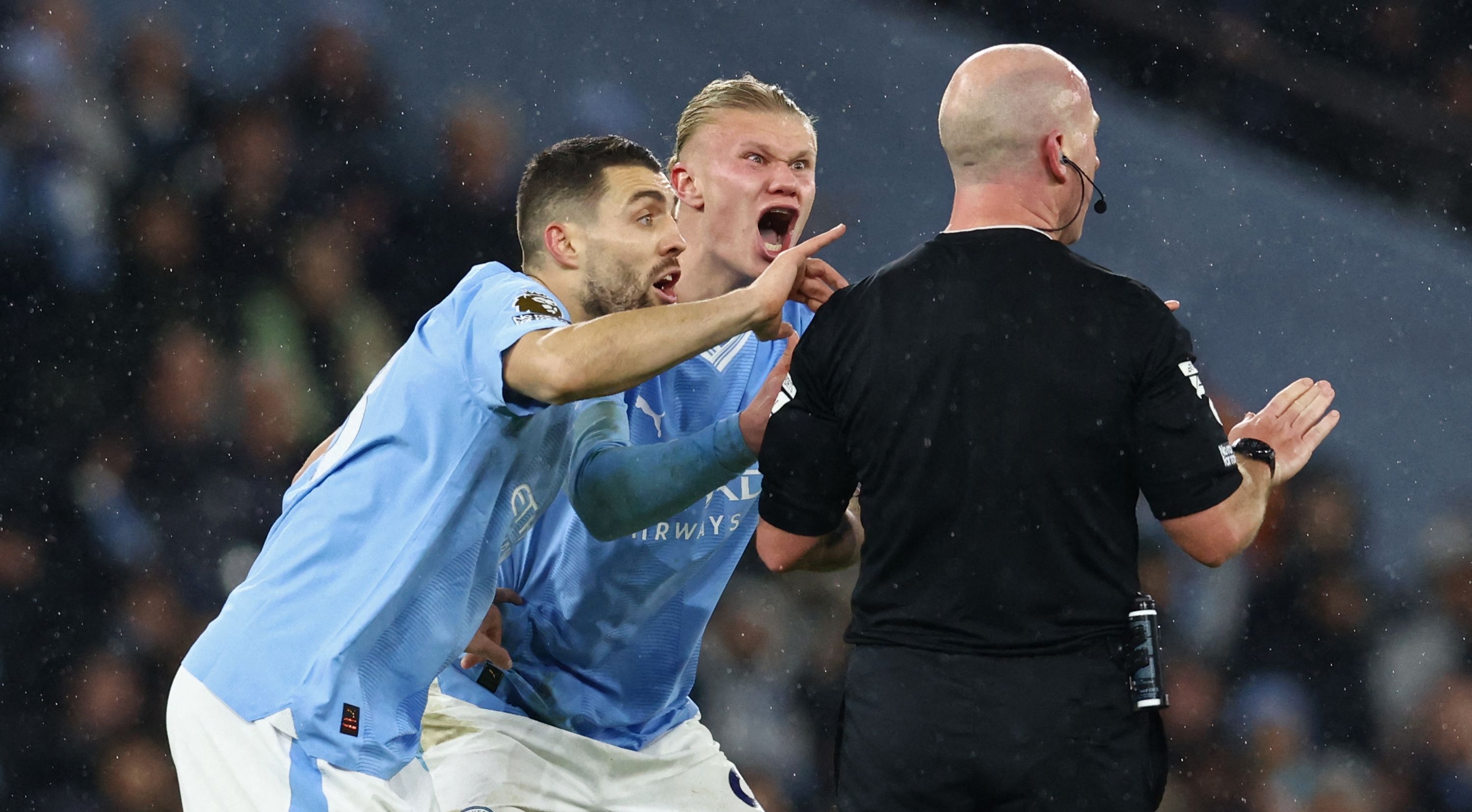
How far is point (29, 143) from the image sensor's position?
19.6 ft

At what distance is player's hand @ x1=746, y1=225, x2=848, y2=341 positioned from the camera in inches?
95.5

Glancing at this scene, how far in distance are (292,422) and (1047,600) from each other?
13.8 feet

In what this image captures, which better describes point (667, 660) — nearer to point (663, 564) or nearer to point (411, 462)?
point (663, 564)

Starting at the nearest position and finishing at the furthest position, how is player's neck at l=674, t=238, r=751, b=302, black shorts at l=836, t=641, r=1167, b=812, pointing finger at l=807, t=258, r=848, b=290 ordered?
black shorts at l=836, t=641, r=1167, b=812 → pointing finger at l=807, t=258, r=848, b=290 → player's neck at l=674, t=238, r=751, b=302

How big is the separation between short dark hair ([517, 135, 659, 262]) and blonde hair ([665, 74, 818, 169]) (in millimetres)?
978

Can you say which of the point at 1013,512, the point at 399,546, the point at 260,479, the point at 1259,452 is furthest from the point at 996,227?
the point at 260,479

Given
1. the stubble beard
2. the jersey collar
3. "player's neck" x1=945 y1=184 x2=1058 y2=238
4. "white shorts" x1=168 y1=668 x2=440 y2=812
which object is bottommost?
"white shorts" x1=168 y1=668 x2=440 y2=812

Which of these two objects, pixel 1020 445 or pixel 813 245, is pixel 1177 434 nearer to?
pixel 1020 445

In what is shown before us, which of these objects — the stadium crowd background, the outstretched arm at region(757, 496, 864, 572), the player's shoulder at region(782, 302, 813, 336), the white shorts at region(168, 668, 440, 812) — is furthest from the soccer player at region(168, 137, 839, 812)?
the stadium crowd background

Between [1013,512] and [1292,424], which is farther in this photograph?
[1292,424]

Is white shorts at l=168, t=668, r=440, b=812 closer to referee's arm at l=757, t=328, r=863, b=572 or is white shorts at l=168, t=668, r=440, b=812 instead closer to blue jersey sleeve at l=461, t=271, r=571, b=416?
blue jersey sleeve at l=461, t=271, r=571, b=416

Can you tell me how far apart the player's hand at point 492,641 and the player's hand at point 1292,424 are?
142 centimetres

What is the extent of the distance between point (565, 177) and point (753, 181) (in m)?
1.04

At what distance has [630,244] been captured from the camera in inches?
114
